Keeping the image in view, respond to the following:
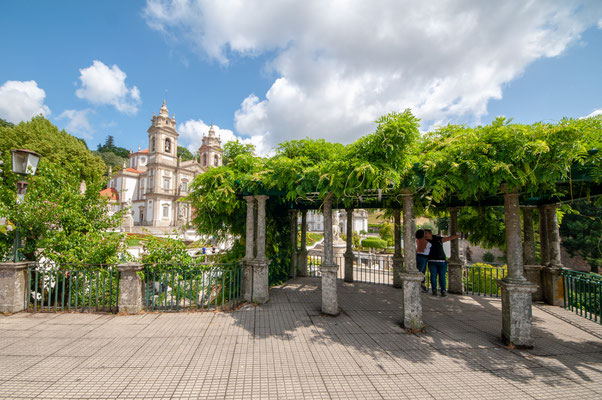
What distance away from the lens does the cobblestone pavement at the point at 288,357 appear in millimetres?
3221

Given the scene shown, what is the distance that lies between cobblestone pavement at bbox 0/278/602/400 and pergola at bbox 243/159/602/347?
51 centimetres

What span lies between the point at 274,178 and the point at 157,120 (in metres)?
48.6

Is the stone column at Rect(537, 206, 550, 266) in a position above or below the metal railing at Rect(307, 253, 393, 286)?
above

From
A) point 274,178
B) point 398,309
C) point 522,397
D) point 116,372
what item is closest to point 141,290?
point 116,372

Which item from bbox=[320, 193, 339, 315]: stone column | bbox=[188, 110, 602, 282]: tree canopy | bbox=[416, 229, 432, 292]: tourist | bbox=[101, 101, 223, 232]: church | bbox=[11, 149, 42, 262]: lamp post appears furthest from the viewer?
bbox=[101, 101, 223, 232]: church

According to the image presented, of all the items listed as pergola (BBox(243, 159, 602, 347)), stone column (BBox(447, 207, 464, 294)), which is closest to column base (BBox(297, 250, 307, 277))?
pergola (BBox(243, 159, 602, 347))

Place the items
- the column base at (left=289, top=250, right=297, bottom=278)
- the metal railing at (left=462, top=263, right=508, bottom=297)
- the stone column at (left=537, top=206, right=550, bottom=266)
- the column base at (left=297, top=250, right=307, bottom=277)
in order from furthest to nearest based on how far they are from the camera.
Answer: the column base at (left=297, top=250, right=307, bottom=277), the column base at (left=289, top=250, right=297, bottom=278), the metal railing at (left=462, top=263, right=508, bottom=297), the stone column at (left=537, top=206, right=550, bottom=266)

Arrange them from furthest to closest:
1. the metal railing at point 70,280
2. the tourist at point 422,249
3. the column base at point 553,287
Answer: the tourist at point 422,249 → the column base at point 553,287 → the metal railing at point 70,280

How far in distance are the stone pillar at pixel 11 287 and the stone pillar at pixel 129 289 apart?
231 centimetres

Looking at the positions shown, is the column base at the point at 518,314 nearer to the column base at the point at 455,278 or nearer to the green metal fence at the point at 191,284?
the column base at the point at 455,278

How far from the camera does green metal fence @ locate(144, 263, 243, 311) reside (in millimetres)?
6055

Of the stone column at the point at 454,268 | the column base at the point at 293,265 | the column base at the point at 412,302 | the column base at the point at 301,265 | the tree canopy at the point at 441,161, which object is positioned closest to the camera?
the tree canopy at the point at 441,161

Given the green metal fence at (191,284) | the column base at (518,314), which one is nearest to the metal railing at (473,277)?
the column base at (518,314)

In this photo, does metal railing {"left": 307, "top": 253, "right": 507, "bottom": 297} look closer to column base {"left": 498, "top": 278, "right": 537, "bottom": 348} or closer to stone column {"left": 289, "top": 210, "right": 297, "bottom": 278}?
column base {"left": 498, "top": 278, "right": 537, "bottom": 348}
